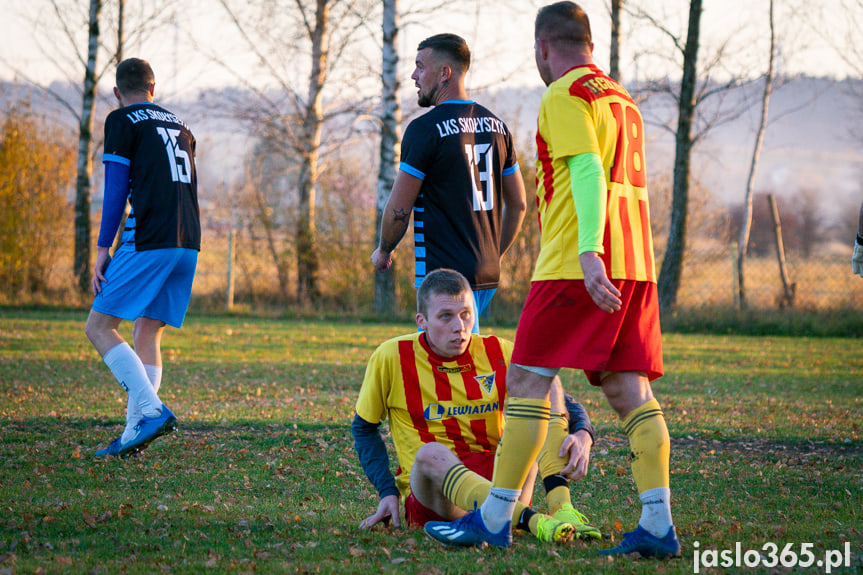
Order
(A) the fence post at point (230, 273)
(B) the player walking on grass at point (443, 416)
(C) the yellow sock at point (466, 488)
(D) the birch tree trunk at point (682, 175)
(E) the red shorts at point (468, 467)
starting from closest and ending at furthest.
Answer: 1. (C) the yellow sock at point (466, 488)
2. (B) the player walking on grass at point (443, 416)
3. (E) the red shorts at point (468, 467)
4. (D) the birch tree trunk at point (682, 175)
5. (A) the fence post at point (230, 273)

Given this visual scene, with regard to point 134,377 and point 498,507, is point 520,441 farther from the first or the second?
point 134,377

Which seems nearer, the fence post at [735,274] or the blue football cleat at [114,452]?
the blue football cleat at [114,452]

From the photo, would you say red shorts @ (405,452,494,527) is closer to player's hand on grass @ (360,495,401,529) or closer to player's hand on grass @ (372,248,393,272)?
player's hand on grass @ (360,495,401,529)

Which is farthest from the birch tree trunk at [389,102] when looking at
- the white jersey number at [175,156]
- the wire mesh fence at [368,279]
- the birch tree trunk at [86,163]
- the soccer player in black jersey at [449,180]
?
the soccer player in black jersey at [449,180]

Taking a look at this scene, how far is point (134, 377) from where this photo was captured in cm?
521

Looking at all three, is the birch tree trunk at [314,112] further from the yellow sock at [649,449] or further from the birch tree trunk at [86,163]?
the yellow sock at [649,449]

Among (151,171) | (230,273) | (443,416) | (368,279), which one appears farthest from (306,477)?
(230,273)

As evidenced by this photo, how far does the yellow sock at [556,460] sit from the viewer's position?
3.51 meters

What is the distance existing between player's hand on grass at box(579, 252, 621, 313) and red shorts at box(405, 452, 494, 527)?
1.08 meters

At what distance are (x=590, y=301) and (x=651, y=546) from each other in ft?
3.13

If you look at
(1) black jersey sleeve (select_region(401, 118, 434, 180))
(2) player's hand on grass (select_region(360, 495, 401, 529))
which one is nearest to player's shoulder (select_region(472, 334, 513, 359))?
(2) player's hand on grass (select_region(360, 495, 401, 529))

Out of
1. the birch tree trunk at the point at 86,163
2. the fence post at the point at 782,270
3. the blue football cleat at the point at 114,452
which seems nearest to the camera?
the blue football cleat at the point at 114,452

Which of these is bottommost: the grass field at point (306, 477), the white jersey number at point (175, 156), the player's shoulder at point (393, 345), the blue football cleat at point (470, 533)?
the grass field at point (306, 477)

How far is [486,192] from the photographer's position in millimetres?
4492
